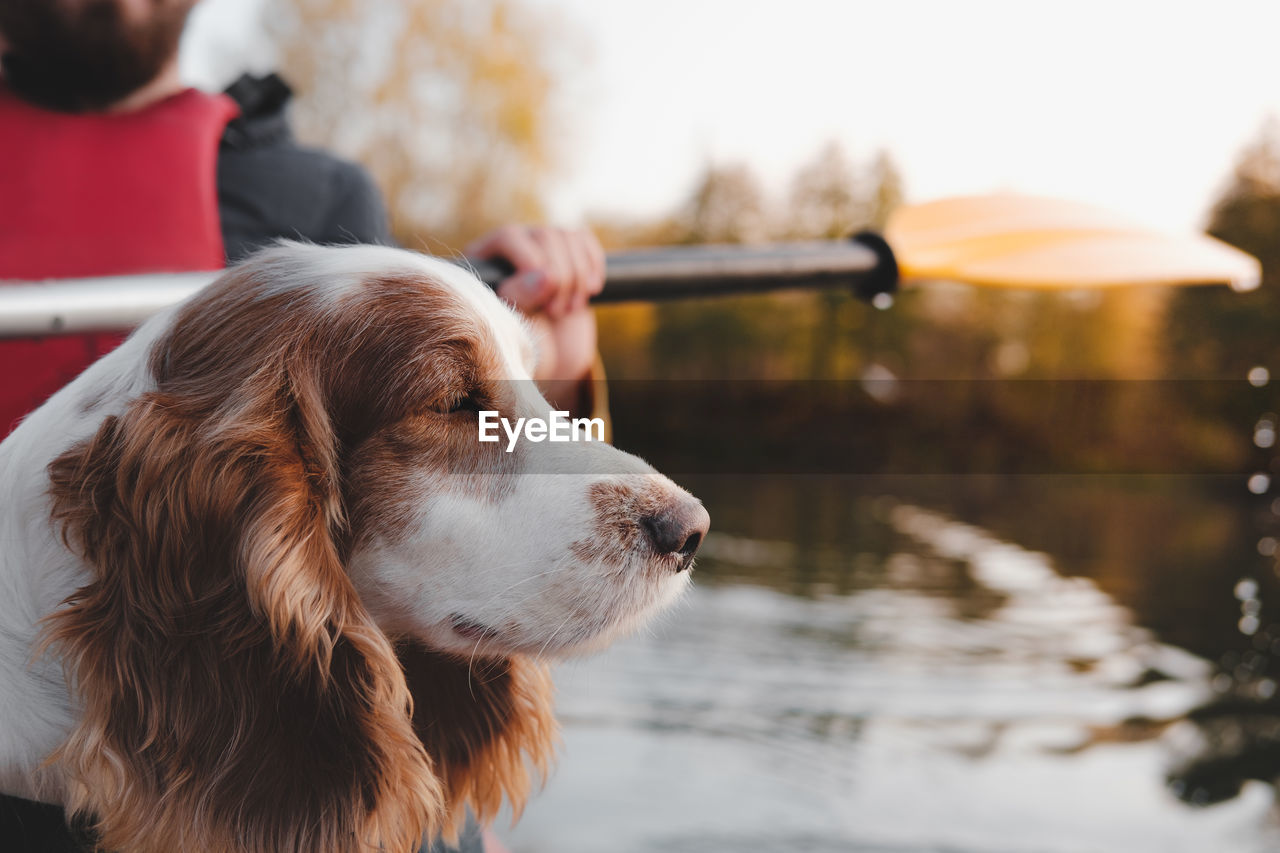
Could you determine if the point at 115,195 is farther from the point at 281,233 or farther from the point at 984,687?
the point at 984,687

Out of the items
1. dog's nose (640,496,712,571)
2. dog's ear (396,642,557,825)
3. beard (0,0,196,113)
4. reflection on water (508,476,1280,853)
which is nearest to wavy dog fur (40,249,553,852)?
dog's ear (396,642,557,825)

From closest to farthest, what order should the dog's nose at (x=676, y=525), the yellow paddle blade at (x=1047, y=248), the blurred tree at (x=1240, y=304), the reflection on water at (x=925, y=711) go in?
the dog's nose at (x=676, y=525) → the yellow paddle blade at (x=1047, y=248) → the reflection on water at (x=925, y=711) → the blurred tree at (x=1240, y=304)

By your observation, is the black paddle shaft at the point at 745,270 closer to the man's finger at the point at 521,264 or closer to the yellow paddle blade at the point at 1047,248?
the yellow paddle blade at the point at 1047,248

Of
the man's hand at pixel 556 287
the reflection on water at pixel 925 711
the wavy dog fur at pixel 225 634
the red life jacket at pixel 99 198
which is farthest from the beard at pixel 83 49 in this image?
the reflection on water at pixel 925 711

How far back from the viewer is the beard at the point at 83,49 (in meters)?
3.10

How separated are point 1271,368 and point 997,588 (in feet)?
75.6

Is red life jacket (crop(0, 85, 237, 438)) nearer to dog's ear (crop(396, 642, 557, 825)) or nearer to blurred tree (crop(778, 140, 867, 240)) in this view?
dog's ear (crop(396, 642, 557, 825))

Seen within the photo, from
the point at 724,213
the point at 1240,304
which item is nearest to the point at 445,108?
the point at 724,213

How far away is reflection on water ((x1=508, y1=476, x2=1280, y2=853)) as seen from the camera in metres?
6.55

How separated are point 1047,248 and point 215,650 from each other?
11.8 feet

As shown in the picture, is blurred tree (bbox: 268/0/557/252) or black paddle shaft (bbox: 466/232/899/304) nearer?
black paddle shaft (bbox: 466/232/899/304)

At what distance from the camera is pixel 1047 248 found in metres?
4.19

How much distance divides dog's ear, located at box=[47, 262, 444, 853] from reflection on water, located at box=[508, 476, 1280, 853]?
37.9 inches

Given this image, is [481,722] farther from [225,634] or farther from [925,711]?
[925,711]
